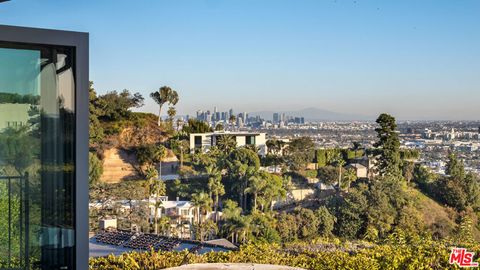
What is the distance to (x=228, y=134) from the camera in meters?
9.33

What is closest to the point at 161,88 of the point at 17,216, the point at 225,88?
the point at 225,88

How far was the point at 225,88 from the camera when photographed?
8469 millimetres

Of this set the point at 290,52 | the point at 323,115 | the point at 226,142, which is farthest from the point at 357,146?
the point at 226,142

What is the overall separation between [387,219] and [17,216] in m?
6.98

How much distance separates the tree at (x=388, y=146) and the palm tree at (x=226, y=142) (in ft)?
7.53

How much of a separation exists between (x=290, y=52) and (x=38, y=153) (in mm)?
6865

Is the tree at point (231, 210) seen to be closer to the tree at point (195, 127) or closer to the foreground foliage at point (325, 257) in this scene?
the foreground foliage at point (325, 257)

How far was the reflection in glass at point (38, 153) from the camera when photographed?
1594mm

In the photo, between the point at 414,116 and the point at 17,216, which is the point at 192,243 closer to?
the point at 414,116

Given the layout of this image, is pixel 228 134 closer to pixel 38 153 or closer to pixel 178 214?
pixel 178 214

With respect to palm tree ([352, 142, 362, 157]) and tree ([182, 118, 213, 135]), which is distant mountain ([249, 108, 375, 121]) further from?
tree ([182, 118, 213, 135])

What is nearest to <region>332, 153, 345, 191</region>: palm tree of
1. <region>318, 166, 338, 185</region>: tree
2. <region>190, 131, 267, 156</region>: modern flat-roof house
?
<region>318, 166, 338, 185</region>: tree

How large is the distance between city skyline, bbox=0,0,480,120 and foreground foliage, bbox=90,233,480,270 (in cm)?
164

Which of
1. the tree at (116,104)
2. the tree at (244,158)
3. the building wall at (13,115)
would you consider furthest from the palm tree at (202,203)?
the building wall at (13,115)
